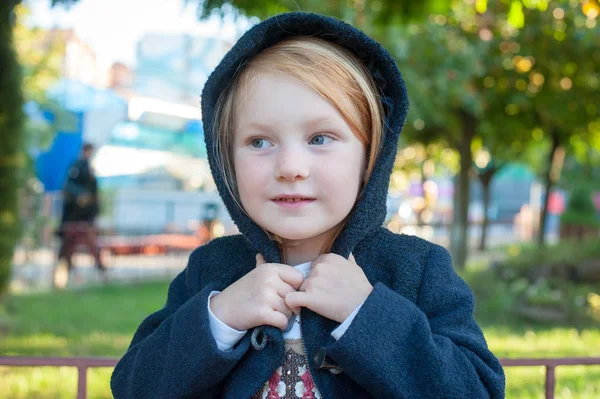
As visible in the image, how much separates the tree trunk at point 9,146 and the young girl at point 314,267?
16.3ft

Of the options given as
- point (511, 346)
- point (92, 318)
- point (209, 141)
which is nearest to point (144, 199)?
point (92, 318)

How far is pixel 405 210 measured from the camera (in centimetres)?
1589

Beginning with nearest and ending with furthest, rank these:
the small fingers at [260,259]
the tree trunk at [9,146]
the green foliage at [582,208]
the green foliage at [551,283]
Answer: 1. the small fingers at [260,259]
2. the tree trunk at [9,146]
3. the green foliage at [551,283]
4. the green foliage at [582,208]

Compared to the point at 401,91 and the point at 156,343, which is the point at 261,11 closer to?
the point at 401,91

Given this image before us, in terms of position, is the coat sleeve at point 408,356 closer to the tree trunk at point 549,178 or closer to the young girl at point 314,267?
the young girl at point 314,267

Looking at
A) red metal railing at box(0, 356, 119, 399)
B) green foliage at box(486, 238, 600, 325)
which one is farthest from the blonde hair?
green foliage at box(486, 238, 600, 325)

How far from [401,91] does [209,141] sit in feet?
1.50

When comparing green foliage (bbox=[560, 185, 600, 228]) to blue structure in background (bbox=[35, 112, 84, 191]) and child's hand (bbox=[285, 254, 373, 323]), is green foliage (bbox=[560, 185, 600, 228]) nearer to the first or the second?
blue structure in background (bbox=[35, 112, 84, 191])

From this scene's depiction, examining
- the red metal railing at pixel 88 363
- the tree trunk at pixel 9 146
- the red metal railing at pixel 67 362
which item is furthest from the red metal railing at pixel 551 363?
the tree trunk at pixel 9 146

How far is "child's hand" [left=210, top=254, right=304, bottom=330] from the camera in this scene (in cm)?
121

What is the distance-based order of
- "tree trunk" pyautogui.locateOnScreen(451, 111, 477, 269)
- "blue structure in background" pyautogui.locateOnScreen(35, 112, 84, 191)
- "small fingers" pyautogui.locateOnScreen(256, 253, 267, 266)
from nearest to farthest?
"small fingers" pyautogui.locateOnScreen(256, 253, 267, 266) → "tree trunk" pyautogui.locateOnScreen(451, 111, 477, 269) → "blue structure in background" pyautogui.locateOnScreen(35, 112, 84, 191)

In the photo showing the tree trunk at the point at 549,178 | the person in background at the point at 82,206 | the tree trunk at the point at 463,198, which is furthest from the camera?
the tree trunk at the point at 549,178

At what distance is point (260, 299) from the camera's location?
1.21 m

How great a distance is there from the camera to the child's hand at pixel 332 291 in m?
1.20
